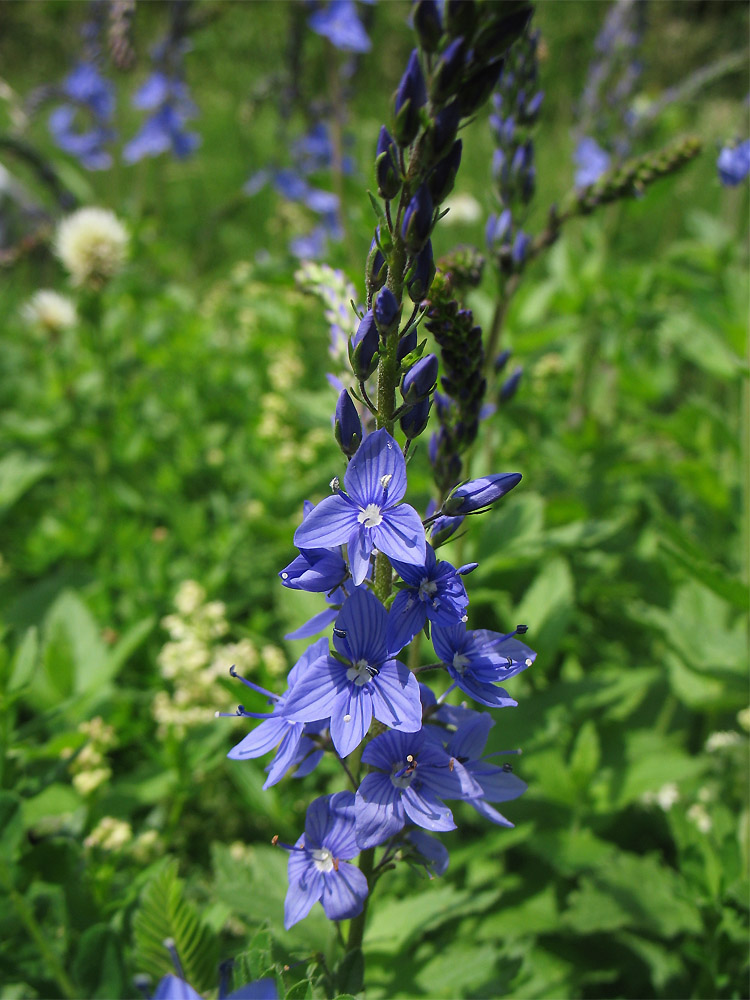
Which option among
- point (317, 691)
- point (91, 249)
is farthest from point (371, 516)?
point (91, 249)

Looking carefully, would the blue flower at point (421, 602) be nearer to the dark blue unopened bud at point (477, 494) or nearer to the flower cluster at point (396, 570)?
the flower cluster at point (396, 570)

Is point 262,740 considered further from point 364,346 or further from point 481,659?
point 364,346

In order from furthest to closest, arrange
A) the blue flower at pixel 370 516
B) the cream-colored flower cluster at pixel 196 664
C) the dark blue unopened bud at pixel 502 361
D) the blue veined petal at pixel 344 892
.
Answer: the cream-colored flower cluster at pixel 196 664 → the dark blue unopened bud at pixel 502 361 → the blue veined petal at pixel 344 892 → the blue flower at pixel 370 516

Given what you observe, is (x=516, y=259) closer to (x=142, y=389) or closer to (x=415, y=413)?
(x=415, y=413)

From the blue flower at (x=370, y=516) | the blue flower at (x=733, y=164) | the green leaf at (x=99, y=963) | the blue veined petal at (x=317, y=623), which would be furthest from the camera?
the blue flower at (x=733, y=164)

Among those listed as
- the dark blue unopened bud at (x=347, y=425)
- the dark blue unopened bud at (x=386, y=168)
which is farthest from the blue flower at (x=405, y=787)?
the dark blue unopened bud at (x=386, y=168)

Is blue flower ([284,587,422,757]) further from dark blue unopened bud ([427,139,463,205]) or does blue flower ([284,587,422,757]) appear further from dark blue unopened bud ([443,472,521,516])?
dark blue unopened bud ([427,139,463,205])
